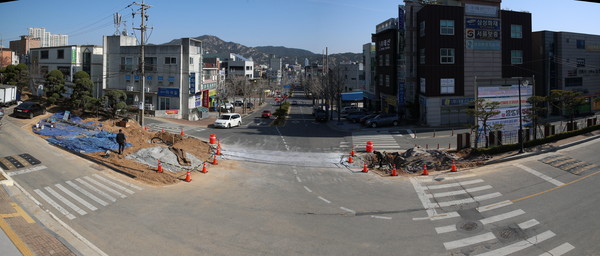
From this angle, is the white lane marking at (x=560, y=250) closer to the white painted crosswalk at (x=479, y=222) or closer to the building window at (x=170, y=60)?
the white painted crosswalk at (x=479, y=222)

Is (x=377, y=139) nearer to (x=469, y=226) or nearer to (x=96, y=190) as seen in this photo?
(x=469, y=226)

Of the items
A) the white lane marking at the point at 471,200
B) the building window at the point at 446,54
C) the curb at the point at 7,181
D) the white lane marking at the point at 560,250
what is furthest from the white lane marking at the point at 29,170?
the building window at the point at 446,54

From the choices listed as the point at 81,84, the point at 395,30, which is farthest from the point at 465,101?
the point at 81,84

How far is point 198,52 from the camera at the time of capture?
2189 inches

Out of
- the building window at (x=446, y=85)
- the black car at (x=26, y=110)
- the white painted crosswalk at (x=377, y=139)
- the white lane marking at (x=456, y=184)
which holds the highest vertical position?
the building window at (x=446, y=85)

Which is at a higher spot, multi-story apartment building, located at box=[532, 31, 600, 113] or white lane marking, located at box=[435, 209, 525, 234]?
multi-story apartment building, located at box=[532, 31, 600, 113]

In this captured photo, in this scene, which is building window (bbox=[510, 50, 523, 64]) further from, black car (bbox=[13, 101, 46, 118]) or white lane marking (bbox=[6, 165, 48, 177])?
black car (bbox=[13, 101, 46, 118])

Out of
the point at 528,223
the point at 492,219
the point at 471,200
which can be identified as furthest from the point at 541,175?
the point at 492,219

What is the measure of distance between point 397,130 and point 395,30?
18109 millimetres

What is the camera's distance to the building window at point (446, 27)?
44188 millimetres

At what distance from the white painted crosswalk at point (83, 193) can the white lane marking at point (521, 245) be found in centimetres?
1388

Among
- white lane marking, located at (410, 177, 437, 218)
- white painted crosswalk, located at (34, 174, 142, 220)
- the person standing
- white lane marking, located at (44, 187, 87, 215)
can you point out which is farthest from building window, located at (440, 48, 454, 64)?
white lane marking, located at (44, 187, 87, 215)

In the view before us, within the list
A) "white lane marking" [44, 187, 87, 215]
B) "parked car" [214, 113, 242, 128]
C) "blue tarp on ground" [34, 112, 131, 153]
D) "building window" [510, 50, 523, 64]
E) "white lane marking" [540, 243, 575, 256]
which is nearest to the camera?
"white lane marking" [540, 243, 575, 256]

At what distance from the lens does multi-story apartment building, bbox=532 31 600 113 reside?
5000 centimetres
